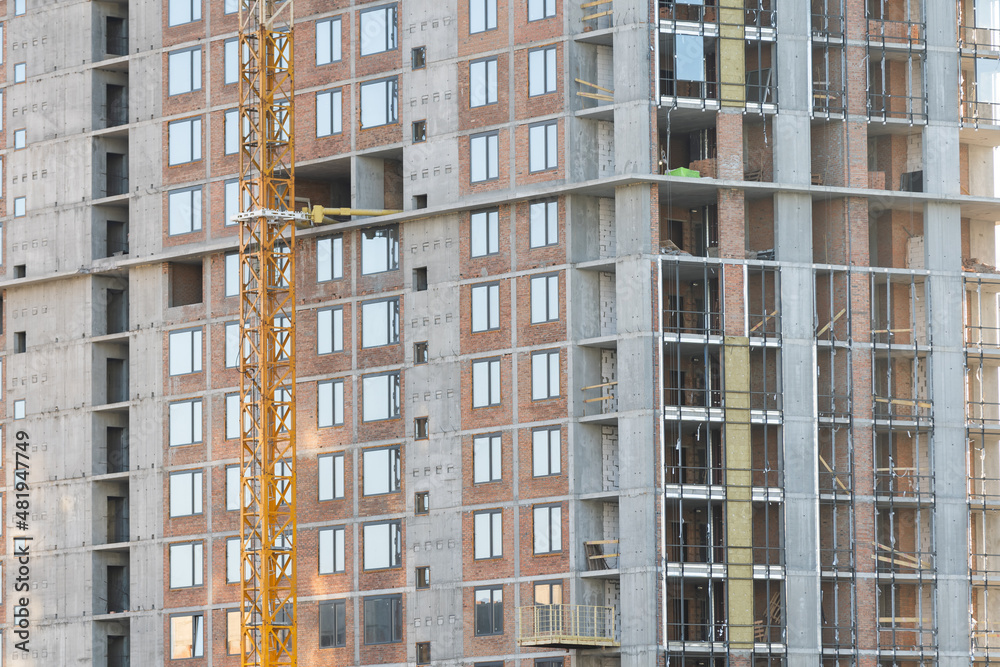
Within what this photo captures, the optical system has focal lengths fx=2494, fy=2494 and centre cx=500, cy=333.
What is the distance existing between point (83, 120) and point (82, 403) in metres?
14.1

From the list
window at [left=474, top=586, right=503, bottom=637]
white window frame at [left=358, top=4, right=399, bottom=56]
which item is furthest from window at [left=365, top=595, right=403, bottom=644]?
white window frame at [left=358, top=4, right=399, bottom=56]

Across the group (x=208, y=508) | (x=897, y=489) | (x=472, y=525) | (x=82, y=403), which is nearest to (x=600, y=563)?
(x=472, y=525)

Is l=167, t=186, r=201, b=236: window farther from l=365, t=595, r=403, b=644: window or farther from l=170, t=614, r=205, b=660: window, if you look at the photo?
l=365, t=595, r=403, b=644: window

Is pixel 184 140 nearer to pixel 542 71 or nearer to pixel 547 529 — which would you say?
pixel 542 71

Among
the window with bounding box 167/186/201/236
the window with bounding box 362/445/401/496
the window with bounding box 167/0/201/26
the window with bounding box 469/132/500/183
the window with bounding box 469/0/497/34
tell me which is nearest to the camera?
the window with bounding box 469/132/500/183

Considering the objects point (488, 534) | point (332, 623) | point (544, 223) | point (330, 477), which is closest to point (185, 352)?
point (330, 477)

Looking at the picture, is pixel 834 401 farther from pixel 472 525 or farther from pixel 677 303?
pixel 472 525

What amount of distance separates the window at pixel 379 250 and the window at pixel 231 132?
8658 millimetres

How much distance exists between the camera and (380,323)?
111000mm

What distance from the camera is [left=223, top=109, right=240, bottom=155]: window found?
117 meters

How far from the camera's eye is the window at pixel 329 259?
11325 centimetres

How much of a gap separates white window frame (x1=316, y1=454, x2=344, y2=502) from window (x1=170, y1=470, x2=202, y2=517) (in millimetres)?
6985

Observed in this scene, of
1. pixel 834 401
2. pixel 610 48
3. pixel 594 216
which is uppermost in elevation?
pixel 610 48

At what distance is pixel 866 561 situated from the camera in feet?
342
